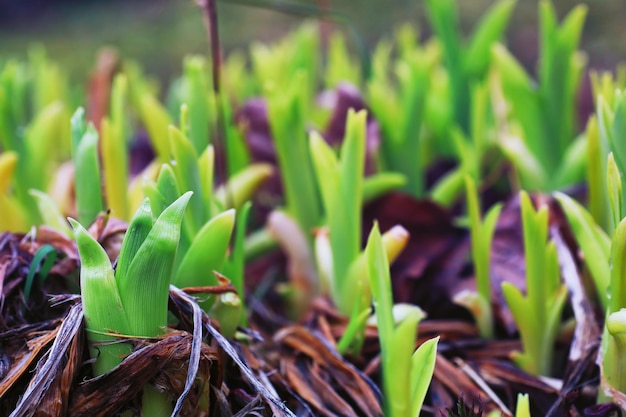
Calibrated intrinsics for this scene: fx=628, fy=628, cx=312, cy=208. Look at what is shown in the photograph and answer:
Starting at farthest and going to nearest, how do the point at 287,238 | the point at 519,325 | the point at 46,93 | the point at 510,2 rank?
the point at 46,93
the point at 510,2
the point at 287,238
the point at 519,325

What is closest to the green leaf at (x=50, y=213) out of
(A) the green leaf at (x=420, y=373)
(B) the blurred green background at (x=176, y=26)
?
(A) the green leaf at (x=420, y=373)

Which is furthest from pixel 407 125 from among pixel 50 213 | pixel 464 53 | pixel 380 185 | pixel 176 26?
pixel 176 26

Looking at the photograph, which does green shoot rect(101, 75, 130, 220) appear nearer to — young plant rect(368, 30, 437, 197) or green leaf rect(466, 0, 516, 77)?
young plant rect(368, 30, 437, 197)

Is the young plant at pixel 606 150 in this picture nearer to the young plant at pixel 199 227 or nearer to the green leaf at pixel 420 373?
the green leaf at pixel 420 373

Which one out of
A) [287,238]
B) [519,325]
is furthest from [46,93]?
[519,325]

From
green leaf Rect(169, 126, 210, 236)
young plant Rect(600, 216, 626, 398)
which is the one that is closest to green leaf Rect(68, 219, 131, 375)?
green leaf Rect(169, 126, 210, 236)

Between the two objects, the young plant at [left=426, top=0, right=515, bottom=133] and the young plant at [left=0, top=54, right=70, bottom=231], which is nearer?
the young plant at [left=0, top=54, right=70, bottom=231]

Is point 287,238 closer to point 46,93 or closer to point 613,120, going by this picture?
point 613,120
